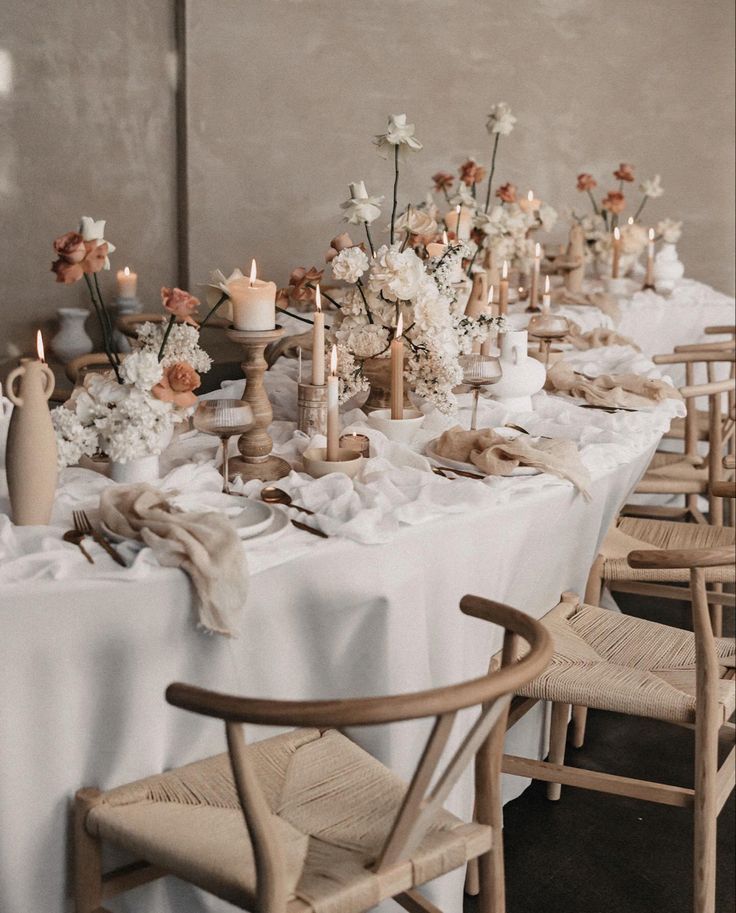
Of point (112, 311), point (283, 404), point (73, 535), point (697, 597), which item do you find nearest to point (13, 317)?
point (112, 311)

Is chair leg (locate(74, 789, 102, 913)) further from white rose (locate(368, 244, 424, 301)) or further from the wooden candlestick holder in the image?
white rose (locate(368, 244, 424, 301))

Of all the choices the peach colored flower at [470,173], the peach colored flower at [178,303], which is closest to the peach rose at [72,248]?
the peach colored flower at [178,303]

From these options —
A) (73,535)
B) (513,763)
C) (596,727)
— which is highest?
(73,535)

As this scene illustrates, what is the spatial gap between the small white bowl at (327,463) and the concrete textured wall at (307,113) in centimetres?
286

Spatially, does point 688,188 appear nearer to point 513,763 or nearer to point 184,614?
point 513,763

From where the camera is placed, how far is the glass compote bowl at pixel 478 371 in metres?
2.32

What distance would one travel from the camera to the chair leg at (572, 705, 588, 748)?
2.72m

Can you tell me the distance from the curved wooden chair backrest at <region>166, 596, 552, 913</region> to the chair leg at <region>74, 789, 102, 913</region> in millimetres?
381

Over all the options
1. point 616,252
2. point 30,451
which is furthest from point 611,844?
point 616,252

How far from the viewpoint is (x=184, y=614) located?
1557mm

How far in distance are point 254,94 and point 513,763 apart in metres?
3.84

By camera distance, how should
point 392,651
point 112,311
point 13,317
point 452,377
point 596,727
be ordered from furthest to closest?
point 112,311 < point 13,317 < point 596,727 < point 452,377 < point 392,651

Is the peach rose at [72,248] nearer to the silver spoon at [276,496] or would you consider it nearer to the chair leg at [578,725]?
the silver spoon at [276,496]

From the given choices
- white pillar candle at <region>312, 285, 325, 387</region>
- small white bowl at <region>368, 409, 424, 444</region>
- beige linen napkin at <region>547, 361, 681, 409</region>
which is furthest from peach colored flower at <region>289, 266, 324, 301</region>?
beige linen napkin at <region>547, 361, 681, 409</region>
